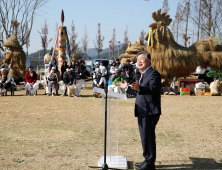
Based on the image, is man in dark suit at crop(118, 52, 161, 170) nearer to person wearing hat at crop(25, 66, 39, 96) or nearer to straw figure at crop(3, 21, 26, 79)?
person wearing hat at crop(25, 66, 39, 96)

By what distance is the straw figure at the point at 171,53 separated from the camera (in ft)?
41.4

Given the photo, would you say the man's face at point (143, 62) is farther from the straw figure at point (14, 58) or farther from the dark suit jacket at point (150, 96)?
the straw figure at point (14, 58)

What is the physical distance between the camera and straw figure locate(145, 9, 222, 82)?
12.6 metres

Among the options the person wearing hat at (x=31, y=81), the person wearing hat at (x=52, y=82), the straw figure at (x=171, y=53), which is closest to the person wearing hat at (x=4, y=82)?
the person wearing hat at (x=31, y=81)

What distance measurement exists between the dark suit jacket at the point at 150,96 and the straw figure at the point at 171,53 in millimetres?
9322

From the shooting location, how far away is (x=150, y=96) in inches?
139

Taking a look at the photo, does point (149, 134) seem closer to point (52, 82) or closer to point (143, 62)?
point (143, 62)

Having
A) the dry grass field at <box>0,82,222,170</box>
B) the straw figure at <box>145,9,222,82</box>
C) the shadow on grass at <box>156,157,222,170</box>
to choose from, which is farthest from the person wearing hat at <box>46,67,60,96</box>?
the shadow on grass at <box>156,157,222,170</box>

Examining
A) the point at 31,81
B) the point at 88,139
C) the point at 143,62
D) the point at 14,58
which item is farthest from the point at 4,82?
the point at 143,62

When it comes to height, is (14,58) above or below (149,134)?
above

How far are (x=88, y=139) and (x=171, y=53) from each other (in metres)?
8.47

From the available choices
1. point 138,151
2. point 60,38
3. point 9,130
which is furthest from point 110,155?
point 60,38

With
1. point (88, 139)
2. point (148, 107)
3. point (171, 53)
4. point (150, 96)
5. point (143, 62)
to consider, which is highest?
point (171, 53)

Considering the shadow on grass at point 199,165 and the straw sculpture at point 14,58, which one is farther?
the straw sculpture at point 14,58
